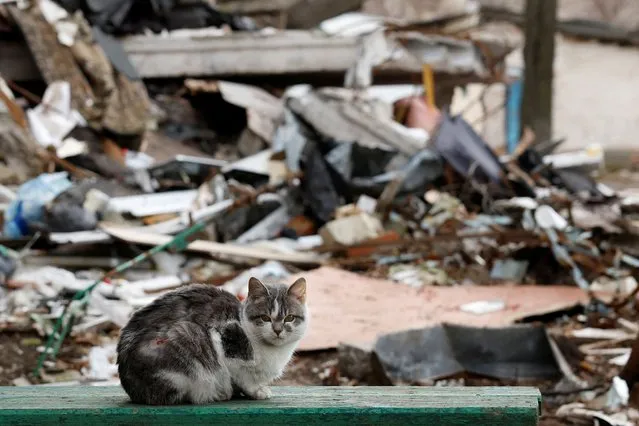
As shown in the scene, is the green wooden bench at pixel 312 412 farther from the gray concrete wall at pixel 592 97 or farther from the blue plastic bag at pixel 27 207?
the gray concrete wall at pixel 592 97

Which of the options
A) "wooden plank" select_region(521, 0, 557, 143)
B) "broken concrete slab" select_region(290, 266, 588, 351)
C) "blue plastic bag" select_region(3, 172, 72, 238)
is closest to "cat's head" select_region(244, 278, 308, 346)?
"broken concrete slab" select_region(290, 266, 588, 351)

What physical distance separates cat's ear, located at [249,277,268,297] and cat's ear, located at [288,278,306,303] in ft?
0.28

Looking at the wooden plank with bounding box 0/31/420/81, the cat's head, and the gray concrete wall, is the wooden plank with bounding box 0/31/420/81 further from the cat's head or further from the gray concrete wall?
the cat's head

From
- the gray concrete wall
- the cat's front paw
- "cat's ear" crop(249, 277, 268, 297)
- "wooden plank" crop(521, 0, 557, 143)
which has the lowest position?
the gray concrete wall

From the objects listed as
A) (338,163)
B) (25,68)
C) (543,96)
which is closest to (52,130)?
(25,68)

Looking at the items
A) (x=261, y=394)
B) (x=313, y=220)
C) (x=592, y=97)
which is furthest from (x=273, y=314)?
(x=592, y=97)

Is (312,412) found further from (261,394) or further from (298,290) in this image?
(298,290)

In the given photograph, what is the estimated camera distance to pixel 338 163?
876 cm

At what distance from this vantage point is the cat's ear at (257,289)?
97.8 inches

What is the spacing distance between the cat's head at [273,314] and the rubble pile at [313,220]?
7.60 feet

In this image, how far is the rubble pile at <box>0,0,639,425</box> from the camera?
5.12m

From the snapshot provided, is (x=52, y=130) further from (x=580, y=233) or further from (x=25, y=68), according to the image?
(x=580, y=233)

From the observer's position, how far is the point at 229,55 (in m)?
10.3

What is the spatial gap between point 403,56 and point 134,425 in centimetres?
971
